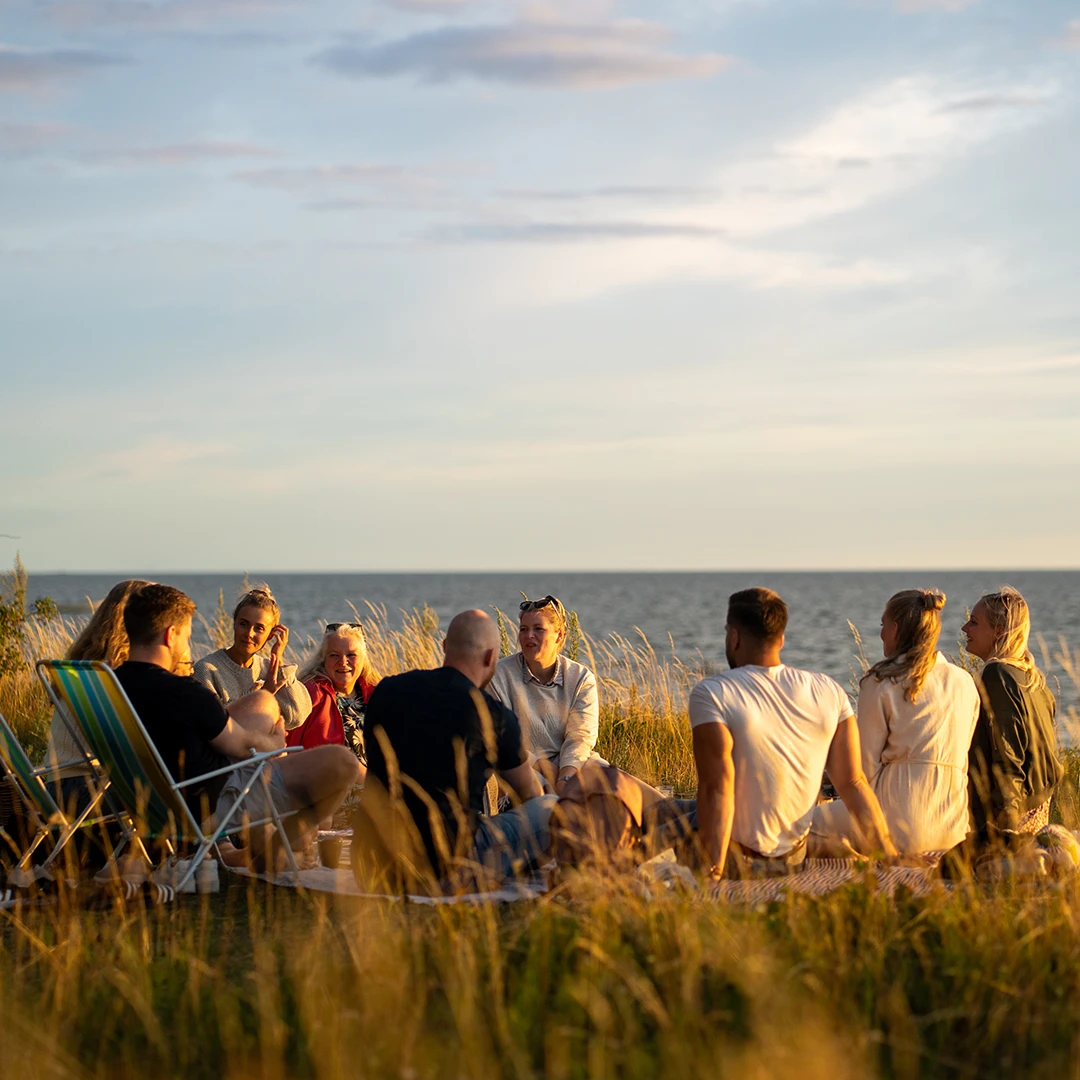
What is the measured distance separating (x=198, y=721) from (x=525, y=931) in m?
1.70

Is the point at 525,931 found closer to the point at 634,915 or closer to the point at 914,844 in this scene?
the point at 634,915

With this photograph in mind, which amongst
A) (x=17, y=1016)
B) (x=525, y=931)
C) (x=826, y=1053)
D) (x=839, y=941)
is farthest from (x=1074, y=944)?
(x=17, y=1016)

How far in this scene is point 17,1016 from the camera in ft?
11.2

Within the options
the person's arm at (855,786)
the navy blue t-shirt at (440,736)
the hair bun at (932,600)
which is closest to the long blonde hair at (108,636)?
the navy blue t-shirt at (440,736)

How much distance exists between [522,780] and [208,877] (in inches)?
54.1

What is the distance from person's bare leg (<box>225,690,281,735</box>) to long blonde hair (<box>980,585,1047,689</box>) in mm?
3105

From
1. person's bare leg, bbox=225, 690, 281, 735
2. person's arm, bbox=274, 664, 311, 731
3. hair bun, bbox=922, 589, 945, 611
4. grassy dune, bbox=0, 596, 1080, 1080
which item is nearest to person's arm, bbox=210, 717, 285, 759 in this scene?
person's bare leg, bbox=225, 690, 281, 735

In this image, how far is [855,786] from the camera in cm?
490

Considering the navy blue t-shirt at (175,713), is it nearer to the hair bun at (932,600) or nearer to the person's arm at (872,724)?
the person's arm at (872,724)

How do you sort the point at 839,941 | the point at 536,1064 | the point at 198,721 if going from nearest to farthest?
the point at 536,1064
the point at 839,941
the point at 198,721

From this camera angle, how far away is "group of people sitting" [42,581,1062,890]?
15.6 feet

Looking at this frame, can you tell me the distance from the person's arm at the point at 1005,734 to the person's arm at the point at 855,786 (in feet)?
2.26

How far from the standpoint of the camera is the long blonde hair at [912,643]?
16.8ft

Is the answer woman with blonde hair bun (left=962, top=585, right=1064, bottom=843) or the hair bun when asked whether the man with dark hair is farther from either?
woman with blonde hair bun (left=962, top=585, right=1064, bottom=843)
